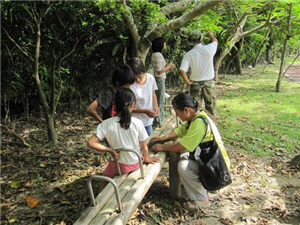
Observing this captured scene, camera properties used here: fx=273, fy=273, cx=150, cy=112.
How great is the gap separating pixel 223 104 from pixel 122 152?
6665 millimetres

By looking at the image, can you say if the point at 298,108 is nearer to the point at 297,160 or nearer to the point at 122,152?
the point at 297,160

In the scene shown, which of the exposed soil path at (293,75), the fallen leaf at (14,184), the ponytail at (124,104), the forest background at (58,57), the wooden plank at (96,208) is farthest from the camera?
the exposed soil path at (293,75)

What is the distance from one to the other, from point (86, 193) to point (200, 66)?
3094 mm

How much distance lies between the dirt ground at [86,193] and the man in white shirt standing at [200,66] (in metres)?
1.22

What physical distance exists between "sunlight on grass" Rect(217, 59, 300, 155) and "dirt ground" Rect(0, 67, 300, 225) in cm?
37

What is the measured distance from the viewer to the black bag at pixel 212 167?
10.1 ft

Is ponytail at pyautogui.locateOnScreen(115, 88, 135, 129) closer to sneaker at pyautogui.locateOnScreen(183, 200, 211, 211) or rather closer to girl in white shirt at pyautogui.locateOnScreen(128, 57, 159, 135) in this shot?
girl in white shirt at pyautogui.locateOnScreen(128, 57, 159, 135)

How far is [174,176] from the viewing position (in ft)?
11.8

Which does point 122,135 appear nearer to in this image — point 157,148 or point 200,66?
point 157,148

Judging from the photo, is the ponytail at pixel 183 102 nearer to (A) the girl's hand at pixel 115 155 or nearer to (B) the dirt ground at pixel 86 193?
(A) the girl's hand at pixel 115 155

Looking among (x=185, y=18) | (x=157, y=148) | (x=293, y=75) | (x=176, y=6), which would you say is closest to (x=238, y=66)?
(x=293, y=75)

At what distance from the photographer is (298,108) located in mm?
8445

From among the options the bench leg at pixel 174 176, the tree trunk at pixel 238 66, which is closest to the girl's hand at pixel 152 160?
the bench leg at pixel 174 176

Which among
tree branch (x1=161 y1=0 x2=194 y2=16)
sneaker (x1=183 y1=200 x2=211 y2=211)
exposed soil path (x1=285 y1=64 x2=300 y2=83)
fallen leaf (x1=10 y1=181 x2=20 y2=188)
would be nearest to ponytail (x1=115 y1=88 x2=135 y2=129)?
sneaker (x1=183 y1=200 x2=211 y2=211)
